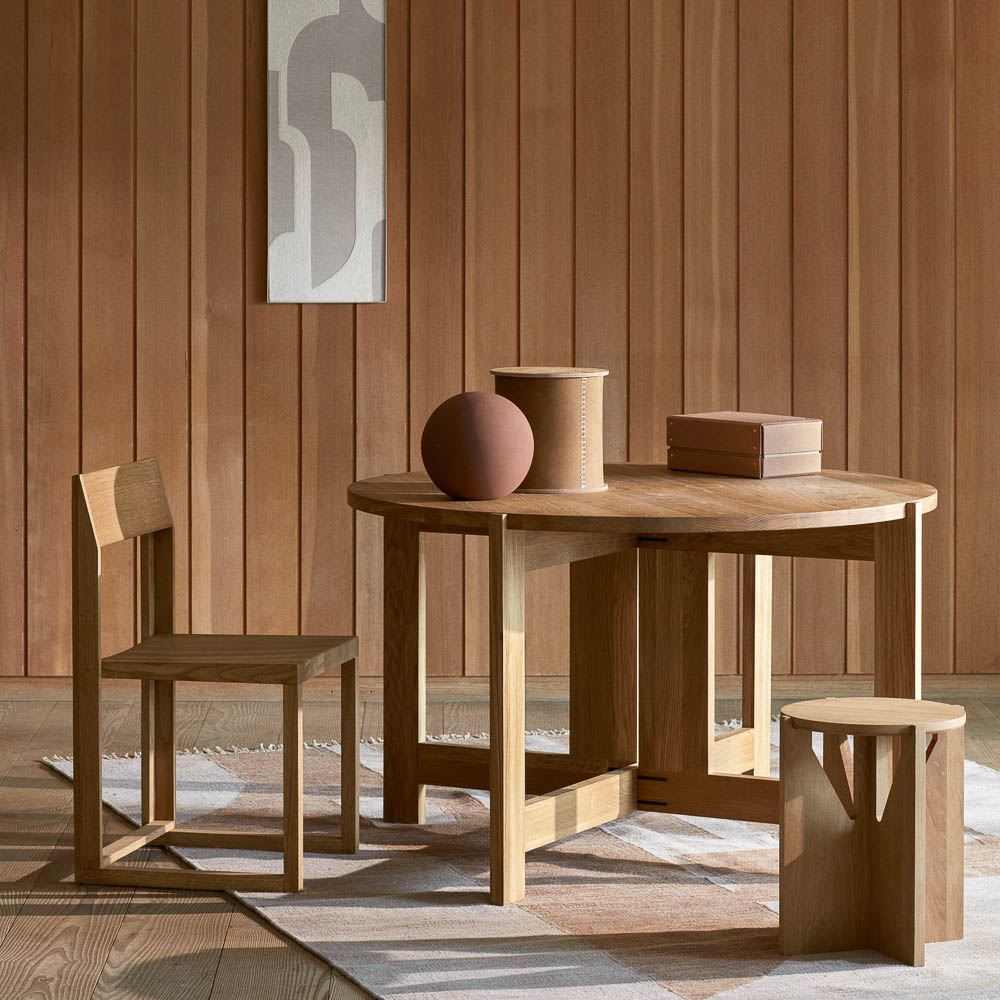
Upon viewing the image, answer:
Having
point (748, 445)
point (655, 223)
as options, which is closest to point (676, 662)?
point (748, 445)

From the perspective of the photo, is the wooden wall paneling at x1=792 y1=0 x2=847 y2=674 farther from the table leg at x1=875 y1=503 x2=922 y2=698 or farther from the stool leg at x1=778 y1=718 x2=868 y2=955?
the stool leg at x1=778 y1=718 x2=868 y2=955

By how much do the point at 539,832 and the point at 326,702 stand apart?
1.61 m

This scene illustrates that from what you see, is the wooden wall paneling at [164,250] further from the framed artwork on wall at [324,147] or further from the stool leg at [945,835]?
the stool leg at [945,835]

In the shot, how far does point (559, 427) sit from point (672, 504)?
0.29m

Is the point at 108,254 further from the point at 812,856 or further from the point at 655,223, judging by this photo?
the point at 812,856

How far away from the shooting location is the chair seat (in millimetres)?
2648

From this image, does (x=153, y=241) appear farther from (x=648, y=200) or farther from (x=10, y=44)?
(x=648, y=200)

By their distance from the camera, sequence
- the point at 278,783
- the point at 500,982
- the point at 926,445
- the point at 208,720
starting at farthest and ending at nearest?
1. the point at 926,445
2. the point at 208,720
3. the point at 278,783
4. the point at 500,982

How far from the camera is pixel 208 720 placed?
4.06 m

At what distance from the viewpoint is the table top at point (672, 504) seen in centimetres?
250

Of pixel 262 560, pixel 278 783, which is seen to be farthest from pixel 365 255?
pixel 278 783

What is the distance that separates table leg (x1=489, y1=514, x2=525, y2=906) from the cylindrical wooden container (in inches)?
9.9

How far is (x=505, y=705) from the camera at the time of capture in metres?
2.62

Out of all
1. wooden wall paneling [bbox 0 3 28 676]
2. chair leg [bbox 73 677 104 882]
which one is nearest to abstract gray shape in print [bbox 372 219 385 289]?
wooden wall paneling [bbox 0 3 28 676]
